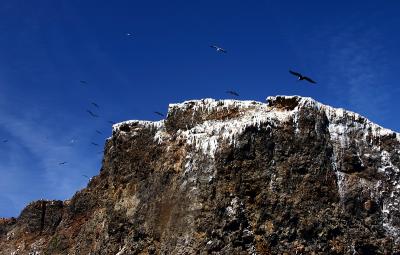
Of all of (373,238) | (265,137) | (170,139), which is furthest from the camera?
(170,139)

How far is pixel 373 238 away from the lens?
22.7 metres

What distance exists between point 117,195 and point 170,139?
3755 millimetres

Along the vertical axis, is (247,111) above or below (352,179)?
above

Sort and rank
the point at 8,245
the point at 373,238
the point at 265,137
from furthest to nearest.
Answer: the point at 8,245
the point at 265,137
the point at 373,238

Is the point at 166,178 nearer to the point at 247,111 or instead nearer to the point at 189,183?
the point at 189,183

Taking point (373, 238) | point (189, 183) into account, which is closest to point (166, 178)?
Result: point (189, 183)

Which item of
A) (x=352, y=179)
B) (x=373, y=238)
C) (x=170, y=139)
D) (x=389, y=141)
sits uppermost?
(x=170, y=139)

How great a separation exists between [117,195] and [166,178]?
3.08 m

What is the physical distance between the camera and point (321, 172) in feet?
78.1

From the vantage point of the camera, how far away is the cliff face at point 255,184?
2267 centimetres

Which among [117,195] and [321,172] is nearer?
[321,172]

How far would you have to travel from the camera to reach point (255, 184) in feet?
78.1

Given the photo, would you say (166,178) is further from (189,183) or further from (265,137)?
(265,137)

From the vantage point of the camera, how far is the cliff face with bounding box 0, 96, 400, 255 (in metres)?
22.7
